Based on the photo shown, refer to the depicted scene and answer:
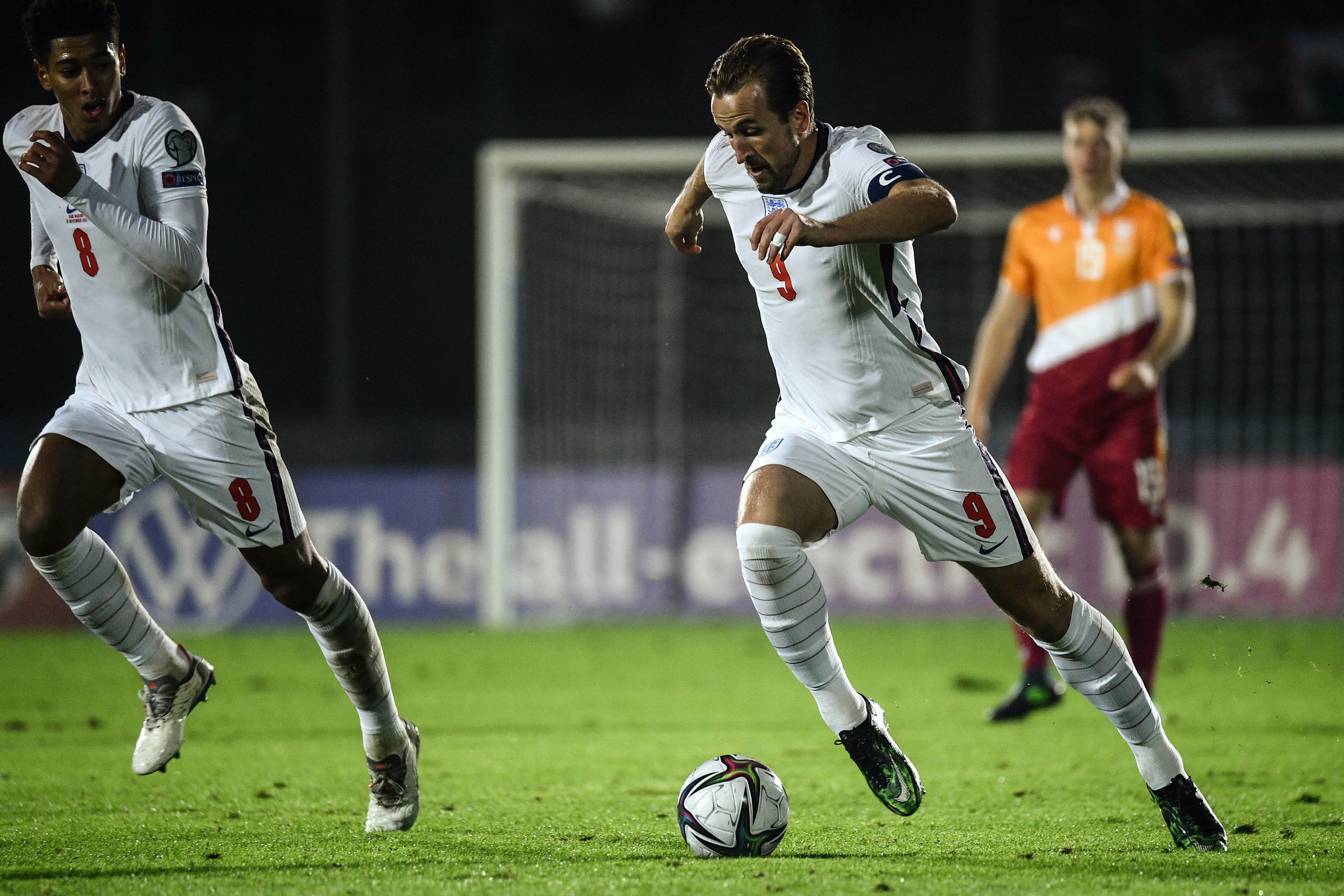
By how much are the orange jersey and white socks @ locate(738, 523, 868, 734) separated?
8.81 feet

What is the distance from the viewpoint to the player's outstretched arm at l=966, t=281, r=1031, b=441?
6.11m

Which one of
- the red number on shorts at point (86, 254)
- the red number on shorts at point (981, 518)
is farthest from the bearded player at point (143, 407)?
the red number on shorts at point (981, 518)

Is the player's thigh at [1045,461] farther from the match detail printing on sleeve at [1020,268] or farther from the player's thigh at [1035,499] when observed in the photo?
the match detail printing on sleeve at [1020,268]

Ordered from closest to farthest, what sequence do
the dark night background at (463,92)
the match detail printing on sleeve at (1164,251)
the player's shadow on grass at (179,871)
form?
the player's shadow on grass at (179,871) → the match detail printing on sleeve at (1164,251) → the dark night background at (463,92)

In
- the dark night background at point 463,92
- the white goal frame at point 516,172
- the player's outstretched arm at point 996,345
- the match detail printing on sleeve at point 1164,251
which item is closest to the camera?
the match detail printing on sleeve at point 1164,251

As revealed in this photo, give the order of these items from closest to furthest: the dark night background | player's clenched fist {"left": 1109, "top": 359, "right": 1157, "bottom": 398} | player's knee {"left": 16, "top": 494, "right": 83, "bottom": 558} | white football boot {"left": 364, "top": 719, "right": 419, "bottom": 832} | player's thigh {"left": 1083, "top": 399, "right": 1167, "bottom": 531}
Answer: player's knee {"left": 16, "top": 494, "right": 83, "bottom": 558}, white football boot {"left": 364, "top": 719, "right": 419, "bottom": 832}, player's clenched fist {"left": 1109, "top": 359, "right": 1157, "bottom": 398}, player's thigh {"left": 1083, "top": 399, "right": 1167, "bottom": 531}, the dark night background

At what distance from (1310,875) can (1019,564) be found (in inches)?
35.4

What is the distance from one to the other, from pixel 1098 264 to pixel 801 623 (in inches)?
116

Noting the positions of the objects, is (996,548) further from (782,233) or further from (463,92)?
(463,92)

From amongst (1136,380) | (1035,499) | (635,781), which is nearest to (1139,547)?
(1035,499)

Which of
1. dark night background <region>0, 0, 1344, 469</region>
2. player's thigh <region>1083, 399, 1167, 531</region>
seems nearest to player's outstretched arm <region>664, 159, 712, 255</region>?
player's thigh <region>1083, 399, 1167, 531</region>

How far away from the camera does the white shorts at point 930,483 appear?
3648mm

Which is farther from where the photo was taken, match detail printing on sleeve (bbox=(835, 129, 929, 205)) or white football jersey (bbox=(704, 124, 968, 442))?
white football jersey (bbox=(704, 124, 968, 442))

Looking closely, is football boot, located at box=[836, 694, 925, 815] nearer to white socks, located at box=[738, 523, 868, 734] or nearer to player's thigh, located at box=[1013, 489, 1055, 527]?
white socks, located at box=[738, 523, 868, 734]
